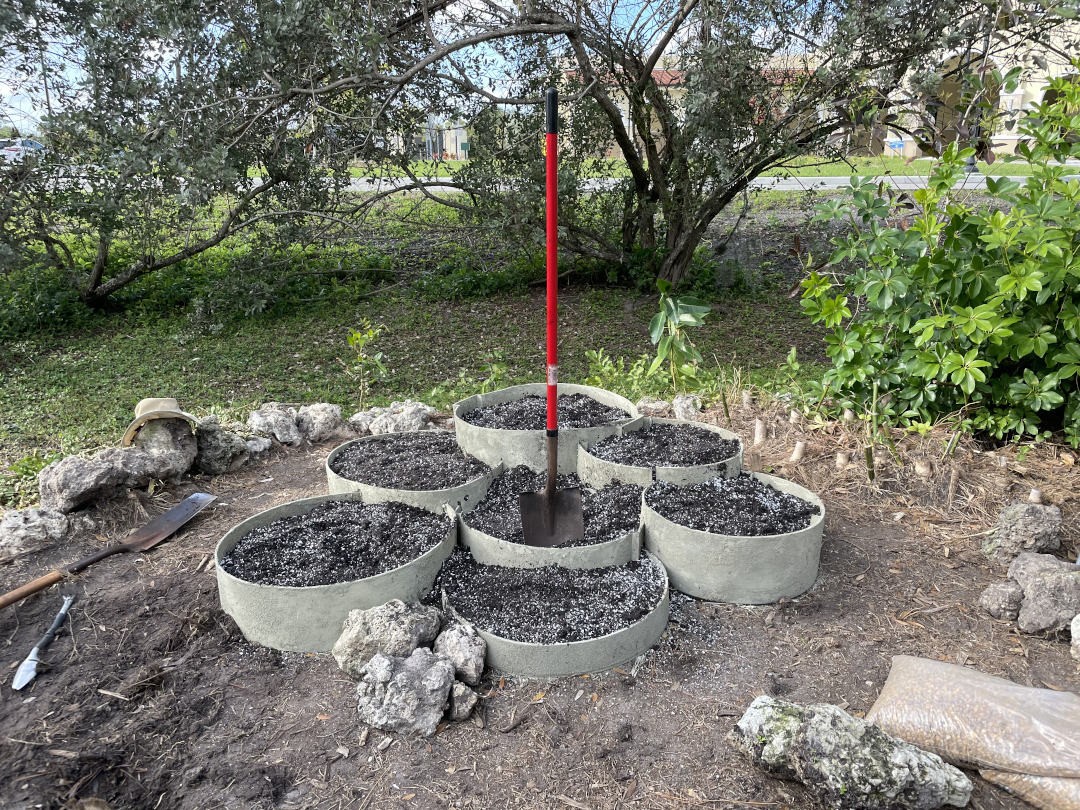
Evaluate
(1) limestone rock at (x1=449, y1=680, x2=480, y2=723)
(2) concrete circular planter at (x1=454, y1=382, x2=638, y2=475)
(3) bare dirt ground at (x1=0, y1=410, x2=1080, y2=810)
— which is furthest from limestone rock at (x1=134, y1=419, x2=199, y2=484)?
(1) limestone rock at (x1=449, y1=680, x2=480, y2=723)

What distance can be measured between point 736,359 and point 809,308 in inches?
84.7

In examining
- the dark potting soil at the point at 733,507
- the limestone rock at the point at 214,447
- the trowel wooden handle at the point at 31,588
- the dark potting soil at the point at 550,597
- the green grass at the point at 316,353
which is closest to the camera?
the dark potting soil at the point at 550,597

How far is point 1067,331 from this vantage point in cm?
346

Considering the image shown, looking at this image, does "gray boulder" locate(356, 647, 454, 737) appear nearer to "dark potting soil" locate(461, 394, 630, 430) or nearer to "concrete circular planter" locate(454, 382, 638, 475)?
"concrete circular planter" locate(454, 382, 638, 475)

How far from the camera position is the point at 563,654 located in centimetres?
245

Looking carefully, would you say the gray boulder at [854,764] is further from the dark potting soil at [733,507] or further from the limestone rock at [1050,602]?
the limestone rock at [1050,602]

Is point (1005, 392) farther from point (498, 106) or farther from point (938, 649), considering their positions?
point (498, 106)

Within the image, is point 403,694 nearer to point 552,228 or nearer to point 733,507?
point 733,507

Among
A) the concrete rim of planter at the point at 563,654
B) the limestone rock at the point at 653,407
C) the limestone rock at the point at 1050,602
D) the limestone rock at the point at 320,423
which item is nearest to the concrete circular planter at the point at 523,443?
the limestone rock at the point at 653,407

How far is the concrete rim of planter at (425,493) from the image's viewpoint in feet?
10.1

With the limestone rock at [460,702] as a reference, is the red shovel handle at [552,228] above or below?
above

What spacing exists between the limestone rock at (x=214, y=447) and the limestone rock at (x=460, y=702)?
7.51ft

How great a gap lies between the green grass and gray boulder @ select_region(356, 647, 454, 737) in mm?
2849

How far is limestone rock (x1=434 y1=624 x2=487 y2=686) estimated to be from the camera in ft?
7.90
